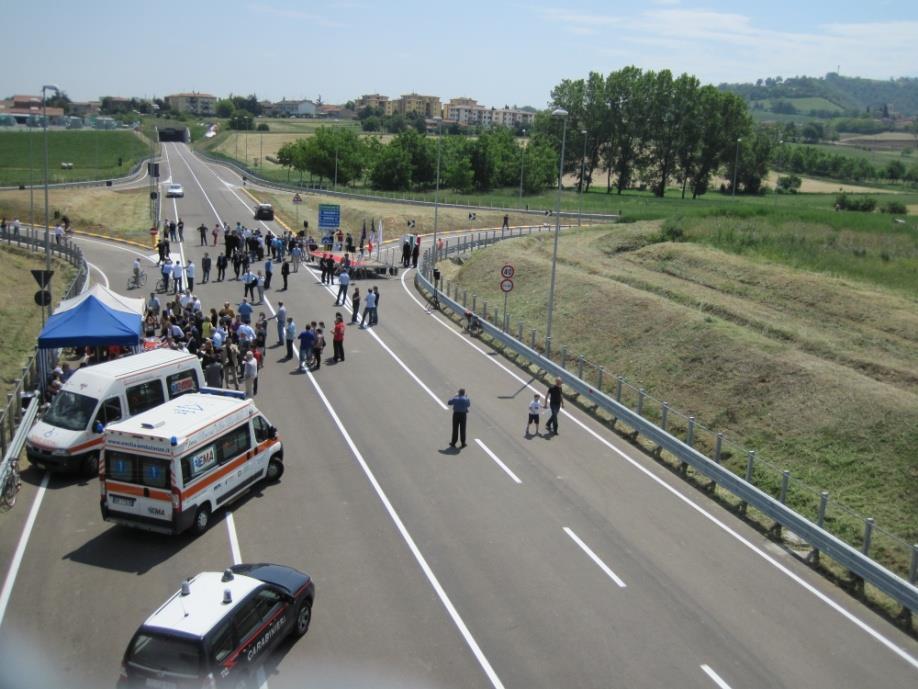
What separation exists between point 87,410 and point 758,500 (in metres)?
13.3

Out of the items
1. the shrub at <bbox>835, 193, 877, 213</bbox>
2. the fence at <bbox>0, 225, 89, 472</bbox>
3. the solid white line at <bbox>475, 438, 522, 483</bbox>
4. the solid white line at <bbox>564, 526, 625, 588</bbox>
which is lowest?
the solid white line at <bbox>564, 526, 625, 588</bbox>

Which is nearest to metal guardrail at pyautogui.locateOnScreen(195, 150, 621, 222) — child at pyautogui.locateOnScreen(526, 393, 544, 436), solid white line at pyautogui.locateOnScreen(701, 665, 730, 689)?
child at pyautogui.locateOnScreen(526, 393, 544, 436)

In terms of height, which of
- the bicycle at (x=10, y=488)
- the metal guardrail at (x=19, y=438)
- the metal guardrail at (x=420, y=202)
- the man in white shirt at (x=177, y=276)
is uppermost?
the metal guardrail at (x=420, y=202)

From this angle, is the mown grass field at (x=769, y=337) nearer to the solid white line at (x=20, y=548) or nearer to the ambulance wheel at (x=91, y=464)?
the ambulance wheel at (x=91, y=464)

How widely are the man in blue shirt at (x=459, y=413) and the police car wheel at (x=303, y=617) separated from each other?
8.15 meters

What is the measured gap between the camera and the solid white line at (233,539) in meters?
13.6

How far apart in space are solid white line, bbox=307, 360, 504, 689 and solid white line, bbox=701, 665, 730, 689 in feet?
9.33

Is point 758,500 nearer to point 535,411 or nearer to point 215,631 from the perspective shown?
point 535,411

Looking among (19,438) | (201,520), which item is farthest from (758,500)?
(19,438)

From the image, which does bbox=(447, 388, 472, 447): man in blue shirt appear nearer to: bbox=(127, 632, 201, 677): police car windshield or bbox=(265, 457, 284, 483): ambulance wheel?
bbox=(265, 457, 284, 483): ambulance wheel

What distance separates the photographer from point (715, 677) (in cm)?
1113

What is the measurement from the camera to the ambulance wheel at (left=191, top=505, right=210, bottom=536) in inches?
558

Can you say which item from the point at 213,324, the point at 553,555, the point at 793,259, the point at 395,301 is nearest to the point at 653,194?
the point at 793,259

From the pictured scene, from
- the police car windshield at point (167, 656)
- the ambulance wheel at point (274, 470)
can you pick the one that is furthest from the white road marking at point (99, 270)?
the police car windshield at point (167, 656)
